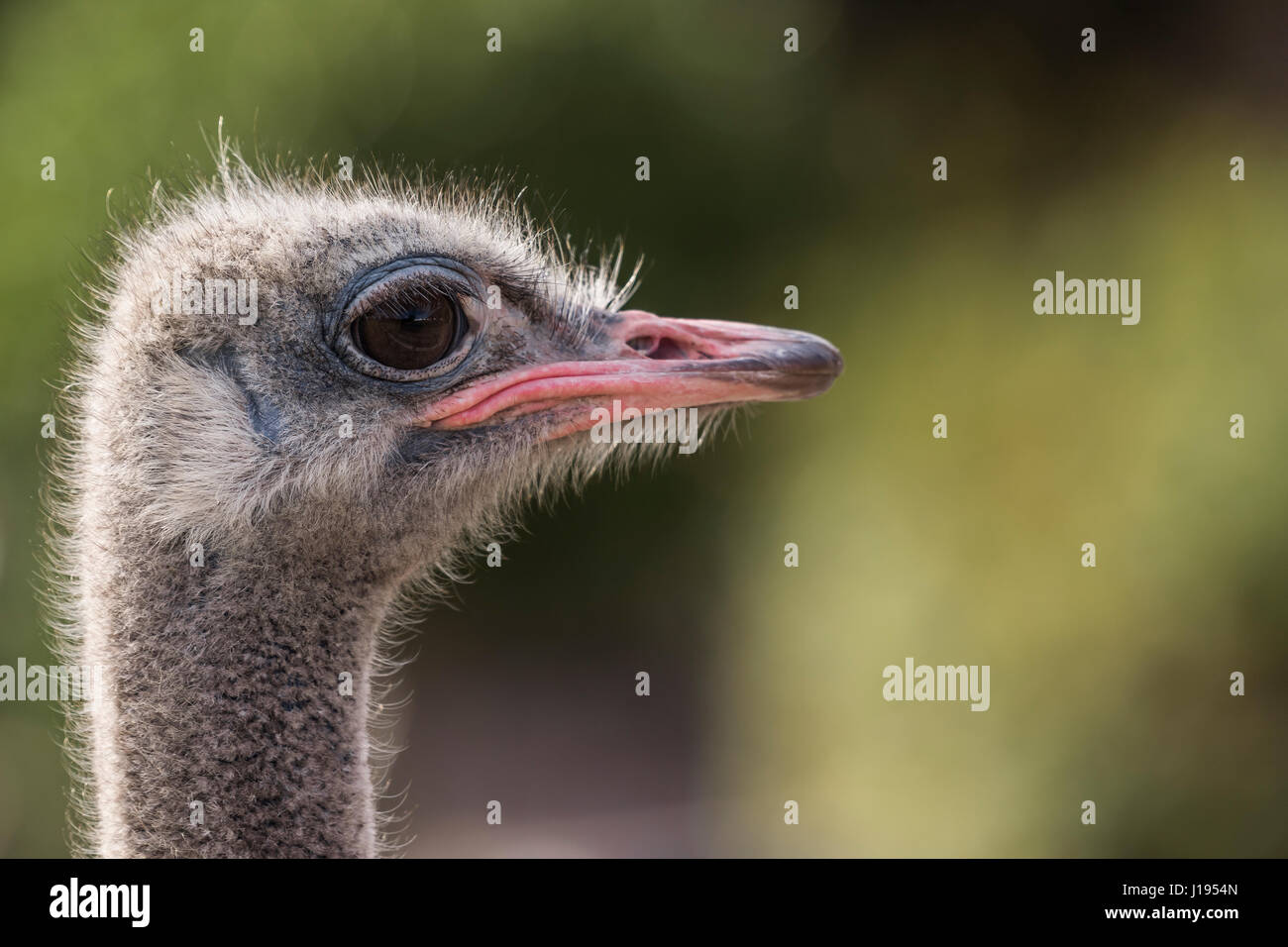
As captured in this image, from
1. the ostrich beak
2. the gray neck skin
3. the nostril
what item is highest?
the nostril

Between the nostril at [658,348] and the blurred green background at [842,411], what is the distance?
1.83 metres

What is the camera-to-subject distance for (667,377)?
7.27ft

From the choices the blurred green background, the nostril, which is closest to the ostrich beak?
the nostril

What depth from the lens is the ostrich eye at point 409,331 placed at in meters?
2.09

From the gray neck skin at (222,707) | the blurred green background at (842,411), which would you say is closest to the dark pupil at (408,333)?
the gray neck skin at (222,707)

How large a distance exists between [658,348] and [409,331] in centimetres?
47

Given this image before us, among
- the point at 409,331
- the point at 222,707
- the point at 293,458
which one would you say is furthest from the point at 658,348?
the point at 222,707

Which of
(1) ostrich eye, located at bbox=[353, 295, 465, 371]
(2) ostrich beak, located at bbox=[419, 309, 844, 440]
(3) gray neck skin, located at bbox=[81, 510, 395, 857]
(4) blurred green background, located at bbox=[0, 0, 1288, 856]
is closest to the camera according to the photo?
(3) gray neck skin, located at bbox=[81, 510, 395, 857]

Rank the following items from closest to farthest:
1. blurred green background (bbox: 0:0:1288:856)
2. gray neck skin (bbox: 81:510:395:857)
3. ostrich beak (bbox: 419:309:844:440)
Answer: gray neck skin (bbox: 81:510:395:857) < ostrich beak (bbox: 419:309:844:440) < blurred green background (bbox: 0:0:1288:856)

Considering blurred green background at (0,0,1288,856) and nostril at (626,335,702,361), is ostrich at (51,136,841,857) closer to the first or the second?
nostril at (626,335,702,361)

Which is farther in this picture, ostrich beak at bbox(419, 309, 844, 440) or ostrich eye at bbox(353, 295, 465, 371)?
ostrich beak at bbox(419, 309, 844, 440)

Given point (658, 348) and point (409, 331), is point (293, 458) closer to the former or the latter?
point (409, 331)

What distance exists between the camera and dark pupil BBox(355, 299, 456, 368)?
6.88ft

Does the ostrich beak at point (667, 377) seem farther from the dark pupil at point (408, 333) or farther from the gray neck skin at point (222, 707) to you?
the gray neck skin at point (222, 707)
